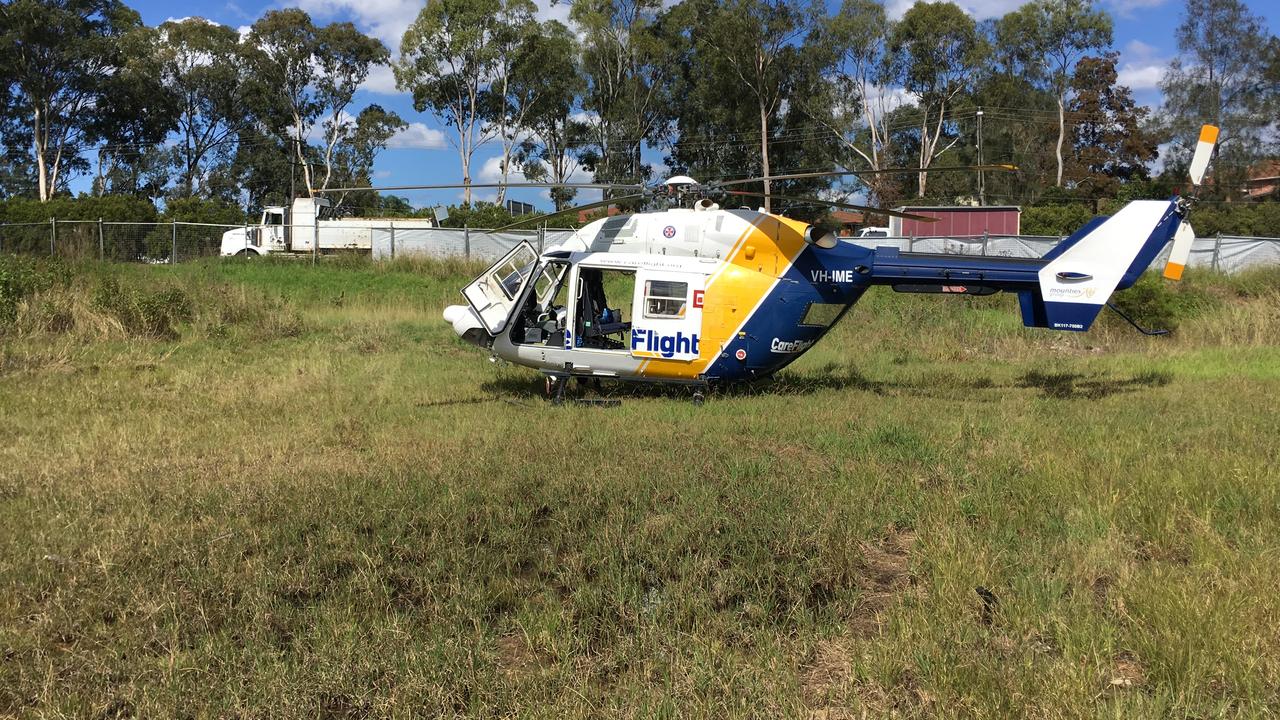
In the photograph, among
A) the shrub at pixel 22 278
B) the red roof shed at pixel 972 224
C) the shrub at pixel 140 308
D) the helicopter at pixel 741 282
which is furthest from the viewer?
the red roof shed at pixel 972 224

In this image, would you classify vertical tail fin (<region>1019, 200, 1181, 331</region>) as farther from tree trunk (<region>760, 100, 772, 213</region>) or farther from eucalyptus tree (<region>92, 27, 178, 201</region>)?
eucalyptus tree (<region>92, 27, 178, 201</region>)

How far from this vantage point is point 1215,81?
48.8 metres

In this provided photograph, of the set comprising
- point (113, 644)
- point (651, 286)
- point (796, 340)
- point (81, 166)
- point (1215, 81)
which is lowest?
point (113, 644)

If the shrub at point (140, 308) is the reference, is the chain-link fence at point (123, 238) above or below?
above

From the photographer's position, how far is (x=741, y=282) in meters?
10.3

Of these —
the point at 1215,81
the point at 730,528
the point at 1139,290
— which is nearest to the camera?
the point at 730,528

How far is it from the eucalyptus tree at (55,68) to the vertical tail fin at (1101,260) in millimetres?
55324

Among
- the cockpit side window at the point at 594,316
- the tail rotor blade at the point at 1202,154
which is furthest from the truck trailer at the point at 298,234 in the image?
the tail rotor blade at the point at 1202,154

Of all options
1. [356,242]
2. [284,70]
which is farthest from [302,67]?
[356,242]

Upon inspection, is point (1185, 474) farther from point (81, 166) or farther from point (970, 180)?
point (81, 166)

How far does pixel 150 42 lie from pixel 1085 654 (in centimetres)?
6183

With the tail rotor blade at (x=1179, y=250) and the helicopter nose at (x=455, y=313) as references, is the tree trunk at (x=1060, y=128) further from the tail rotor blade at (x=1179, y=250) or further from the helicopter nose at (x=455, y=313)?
the helicopter nose at (x=455, y=313)

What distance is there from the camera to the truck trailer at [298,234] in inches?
1240

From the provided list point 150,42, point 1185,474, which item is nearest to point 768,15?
point 150,42
